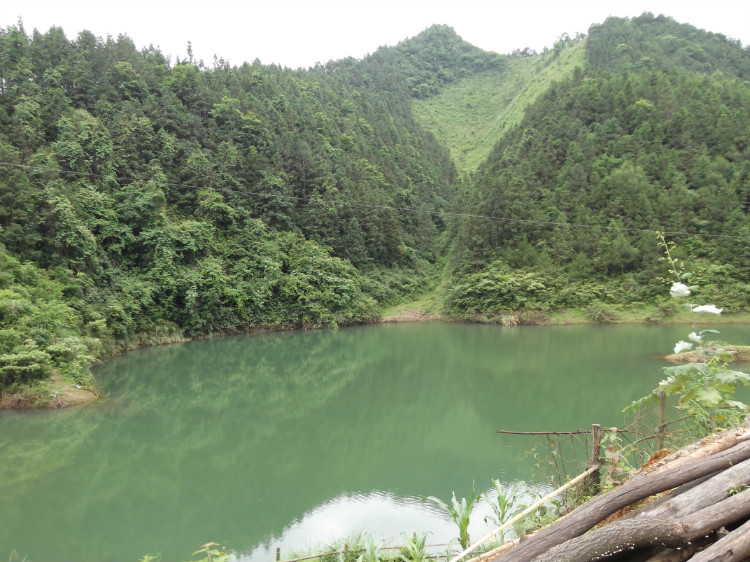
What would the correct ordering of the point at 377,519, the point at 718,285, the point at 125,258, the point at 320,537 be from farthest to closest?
the point at 718,285
the point at 125,258
the point at 377,519
the point at 320,537

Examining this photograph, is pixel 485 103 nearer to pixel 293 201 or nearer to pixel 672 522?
pixel 293 201

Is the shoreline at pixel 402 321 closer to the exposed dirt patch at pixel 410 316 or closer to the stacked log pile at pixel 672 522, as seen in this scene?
the exposed dirt patch at pixel 410 316

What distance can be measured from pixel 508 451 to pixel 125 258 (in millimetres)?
19778

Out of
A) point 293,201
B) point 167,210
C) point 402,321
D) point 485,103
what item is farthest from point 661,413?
point 485,103

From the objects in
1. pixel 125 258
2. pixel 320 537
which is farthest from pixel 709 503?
pixel 125 258

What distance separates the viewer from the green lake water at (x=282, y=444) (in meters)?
6.27

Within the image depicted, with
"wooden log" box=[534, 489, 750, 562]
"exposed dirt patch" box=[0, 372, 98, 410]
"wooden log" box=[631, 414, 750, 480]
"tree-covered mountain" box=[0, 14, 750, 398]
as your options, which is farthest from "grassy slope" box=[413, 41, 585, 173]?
"wooden log" box=[534, 489, 750, 562]

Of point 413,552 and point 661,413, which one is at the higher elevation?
point 661,413

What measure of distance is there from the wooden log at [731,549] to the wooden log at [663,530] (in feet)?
0.54

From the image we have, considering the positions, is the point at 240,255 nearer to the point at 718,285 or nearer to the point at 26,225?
the point at 26,225

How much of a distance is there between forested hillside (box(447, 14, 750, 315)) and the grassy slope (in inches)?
577

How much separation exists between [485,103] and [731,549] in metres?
72.1

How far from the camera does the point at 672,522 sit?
2.04 meters

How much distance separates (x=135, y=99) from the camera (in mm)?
27234
